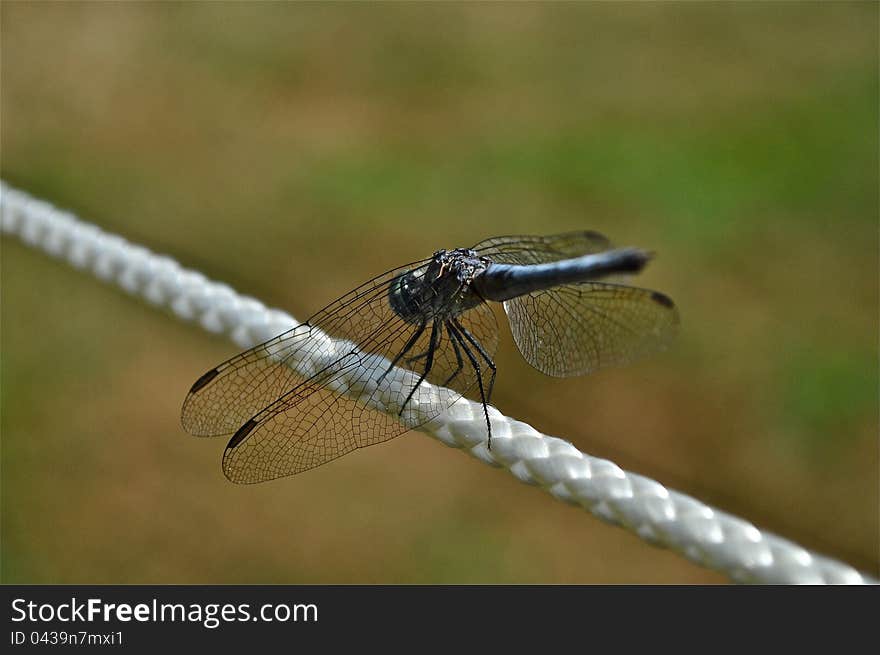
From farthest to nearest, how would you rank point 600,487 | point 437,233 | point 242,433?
point 437,233 < point 242,433 < point 600,487

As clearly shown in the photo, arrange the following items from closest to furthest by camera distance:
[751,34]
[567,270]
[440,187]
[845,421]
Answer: [567,270]
[845,421]
[440,187]
[751,34]

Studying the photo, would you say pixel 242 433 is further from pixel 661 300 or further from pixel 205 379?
pixel 661 300

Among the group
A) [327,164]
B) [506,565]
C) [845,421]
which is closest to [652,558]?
[506,565]

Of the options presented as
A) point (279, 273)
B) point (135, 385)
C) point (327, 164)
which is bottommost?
point (135, 385)

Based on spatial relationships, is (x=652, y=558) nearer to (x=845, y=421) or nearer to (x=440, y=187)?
(x=845, y=421)

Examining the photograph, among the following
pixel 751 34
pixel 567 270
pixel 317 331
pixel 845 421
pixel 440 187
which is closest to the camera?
pixel 567 270

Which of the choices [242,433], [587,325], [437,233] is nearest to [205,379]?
[242,433]

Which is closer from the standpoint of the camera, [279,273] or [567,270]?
[567,270]

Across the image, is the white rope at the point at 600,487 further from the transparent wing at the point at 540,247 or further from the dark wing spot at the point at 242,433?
the transparent wing at the point at 540,247
